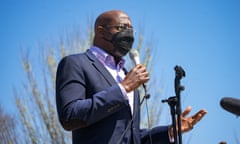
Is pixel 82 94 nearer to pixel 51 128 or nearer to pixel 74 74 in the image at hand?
pixel 74 74

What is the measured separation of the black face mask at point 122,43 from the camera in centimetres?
276

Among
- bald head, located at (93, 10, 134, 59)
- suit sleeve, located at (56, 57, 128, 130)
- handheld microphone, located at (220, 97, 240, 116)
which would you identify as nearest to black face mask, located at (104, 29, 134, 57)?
bald head, located at (93, 10, 134, 59)

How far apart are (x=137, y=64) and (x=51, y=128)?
8132 mm

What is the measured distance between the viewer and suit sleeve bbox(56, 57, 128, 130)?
240 centimetres

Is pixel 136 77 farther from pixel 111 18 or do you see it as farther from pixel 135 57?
pixel 111 18

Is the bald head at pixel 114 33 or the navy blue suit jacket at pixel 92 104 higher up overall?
the bald head at pixel 114 33

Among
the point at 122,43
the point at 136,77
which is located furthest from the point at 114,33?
the point at 136,77

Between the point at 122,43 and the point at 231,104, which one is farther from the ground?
the point at 231,104

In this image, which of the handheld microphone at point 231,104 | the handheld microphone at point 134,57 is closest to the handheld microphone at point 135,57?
the handheld microphone at point 134,57

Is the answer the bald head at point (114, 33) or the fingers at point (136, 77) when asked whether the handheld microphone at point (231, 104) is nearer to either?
the fingers at point (136, 77)

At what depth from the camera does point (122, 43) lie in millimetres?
2762

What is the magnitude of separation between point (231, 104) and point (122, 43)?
145 centimetres

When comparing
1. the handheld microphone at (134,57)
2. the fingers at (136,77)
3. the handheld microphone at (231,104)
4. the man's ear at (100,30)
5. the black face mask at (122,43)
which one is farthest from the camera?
the man's ear at (100,30)

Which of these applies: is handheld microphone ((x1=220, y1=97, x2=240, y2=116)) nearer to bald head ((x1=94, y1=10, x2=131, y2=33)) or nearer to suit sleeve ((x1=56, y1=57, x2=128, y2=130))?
suit sleeve ((x1=56, y1=57, x2=128, y2=130))
